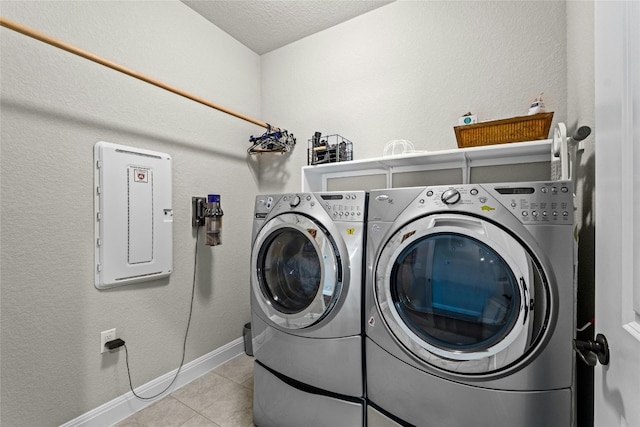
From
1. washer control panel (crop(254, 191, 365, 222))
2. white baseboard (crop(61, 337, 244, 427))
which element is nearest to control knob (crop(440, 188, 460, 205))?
washer control panel (crop(254, 191, 365, 222))

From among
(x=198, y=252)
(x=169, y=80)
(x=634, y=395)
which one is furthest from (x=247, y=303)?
(x=634, y=395)

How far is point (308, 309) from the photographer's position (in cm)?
125

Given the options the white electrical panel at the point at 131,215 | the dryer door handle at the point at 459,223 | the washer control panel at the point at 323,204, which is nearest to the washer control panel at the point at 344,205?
the washer control panel at the point at 323,204

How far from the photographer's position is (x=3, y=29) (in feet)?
3.99

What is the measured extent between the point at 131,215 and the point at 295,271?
41.5 inches

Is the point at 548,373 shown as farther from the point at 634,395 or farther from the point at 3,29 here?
the point at 3,29

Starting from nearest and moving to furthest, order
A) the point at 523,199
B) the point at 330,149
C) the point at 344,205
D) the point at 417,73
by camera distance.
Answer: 1. the point at 523,199
2. the point at 344,205
3. the point at 417,73
4. the point at 330,149

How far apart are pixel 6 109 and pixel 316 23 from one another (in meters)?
1.98

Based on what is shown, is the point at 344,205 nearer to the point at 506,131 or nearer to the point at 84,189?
the point at 506,131

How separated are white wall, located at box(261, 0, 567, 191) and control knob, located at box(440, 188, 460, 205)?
94cm

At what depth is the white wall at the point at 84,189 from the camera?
4.09 ft

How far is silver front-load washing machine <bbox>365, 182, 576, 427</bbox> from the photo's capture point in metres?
0.84

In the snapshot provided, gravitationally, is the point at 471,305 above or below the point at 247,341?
above

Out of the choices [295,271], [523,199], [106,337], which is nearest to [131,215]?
[106,337]
